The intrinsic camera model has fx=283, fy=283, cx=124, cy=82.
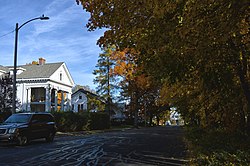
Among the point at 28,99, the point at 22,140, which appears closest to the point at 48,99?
the point at 28,99

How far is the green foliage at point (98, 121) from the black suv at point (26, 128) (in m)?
17.0

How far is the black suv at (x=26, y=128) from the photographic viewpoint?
14.6m

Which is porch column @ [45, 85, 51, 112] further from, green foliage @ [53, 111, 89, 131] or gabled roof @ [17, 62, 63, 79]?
green foliage @ [53, 111, 89, 131]

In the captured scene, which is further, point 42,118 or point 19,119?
point 42,118

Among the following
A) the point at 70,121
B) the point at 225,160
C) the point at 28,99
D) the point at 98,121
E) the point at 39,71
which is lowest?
the point at 225,160

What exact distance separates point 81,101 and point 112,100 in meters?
25.6

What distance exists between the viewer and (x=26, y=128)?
50.7 ft

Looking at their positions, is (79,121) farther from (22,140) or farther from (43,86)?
(43,86)

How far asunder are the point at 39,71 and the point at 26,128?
119ft

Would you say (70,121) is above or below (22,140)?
above

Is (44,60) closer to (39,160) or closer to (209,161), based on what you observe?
(39,160)

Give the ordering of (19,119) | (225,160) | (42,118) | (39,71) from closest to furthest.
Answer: (225,160) < (19,119) < (42,118) < (39,71)

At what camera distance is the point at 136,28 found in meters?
7.34

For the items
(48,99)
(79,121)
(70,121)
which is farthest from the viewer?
(48,99)
